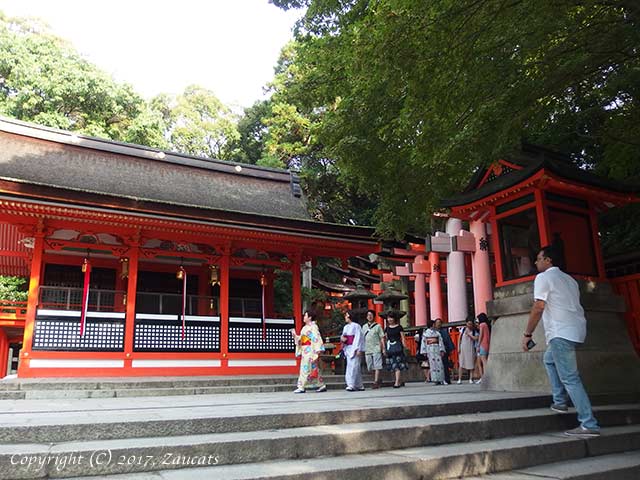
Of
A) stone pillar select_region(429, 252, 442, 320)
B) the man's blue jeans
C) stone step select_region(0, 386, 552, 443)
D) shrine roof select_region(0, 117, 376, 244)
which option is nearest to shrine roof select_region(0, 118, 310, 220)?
shrine roof select_region(0, 117, 376, 244)

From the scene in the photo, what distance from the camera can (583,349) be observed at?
22.9ft

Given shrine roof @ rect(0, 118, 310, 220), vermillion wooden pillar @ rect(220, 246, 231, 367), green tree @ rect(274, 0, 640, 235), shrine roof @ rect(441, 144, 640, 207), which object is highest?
shrine roof @ rect(0, 118, 310, 220)

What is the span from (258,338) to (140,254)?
3738 mm

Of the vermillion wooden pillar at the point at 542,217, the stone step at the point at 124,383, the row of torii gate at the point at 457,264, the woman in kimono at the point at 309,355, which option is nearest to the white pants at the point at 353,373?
the woman in kimono at the point at 309,355

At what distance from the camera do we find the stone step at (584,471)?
3.81m

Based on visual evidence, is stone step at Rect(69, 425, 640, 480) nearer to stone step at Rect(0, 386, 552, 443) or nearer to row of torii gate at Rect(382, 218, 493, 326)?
stone step at Rect(0, 386, 552, 443)

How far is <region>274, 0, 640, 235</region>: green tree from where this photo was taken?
19.1 ft

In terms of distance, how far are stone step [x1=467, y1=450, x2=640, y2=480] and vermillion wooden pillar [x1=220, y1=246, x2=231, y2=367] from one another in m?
9.33

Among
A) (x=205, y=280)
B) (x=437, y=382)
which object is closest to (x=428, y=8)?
(x=437, y=382)

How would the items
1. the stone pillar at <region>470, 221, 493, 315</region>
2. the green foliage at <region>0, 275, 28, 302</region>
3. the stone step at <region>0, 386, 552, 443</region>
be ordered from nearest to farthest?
the stone step at <region>0, 386, 552, 443</region>, the green foliage at <region>0, 275, 28, 302</region>, the stone pillar at <region>470, 221, 493, 315</region>

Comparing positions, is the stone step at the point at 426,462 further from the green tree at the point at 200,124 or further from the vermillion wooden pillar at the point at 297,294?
the green tree at the point at 200,124

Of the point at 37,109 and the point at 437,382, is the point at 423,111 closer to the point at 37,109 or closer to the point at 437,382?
the point at 437,382

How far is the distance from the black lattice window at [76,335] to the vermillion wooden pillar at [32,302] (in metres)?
0.11

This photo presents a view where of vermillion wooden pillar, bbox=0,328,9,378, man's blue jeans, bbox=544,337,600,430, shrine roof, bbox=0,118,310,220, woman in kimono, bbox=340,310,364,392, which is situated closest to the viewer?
man's blue jeans, bbox=544,337,600,430
